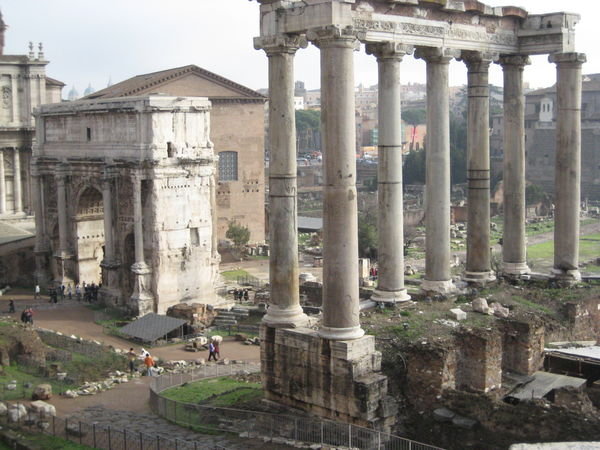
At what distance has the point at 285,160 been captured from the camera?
17312 millimetres

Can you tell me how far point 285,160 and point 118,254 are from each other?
23.6m

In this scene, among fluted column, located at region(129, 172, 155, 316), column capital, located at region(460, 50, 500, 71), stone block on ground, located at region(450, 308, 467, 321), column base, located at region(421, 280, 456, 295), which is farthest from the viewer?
fluted column, located at region(129, 172, 155, 316)

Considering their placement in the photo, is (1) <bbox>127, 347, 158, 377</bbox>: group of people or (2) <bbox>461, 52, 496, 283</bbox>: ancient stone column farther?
(1) <bbox>127, 347, 158, 377</bbox>: group of people

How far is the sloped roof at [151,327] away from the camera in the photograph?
3328cm

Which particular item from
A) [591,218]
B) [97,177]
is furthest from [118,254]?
[591,218]

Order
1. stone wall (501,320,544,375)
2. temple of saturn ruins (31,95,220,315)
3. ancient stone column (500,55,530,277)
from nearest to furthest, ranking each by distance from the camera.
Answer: stone wall (501,320,544,375) < ancient stone column (500,55,530,277) < temple of saturn ruins (31,95,220,315)

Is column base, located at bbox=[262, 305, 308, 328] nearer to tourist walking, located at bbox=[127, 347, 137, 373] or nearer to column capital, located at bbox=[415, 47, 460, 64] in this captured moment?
column capital, located at bbox=[415, 47, 460, 64]

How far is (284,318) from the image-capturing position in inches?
681

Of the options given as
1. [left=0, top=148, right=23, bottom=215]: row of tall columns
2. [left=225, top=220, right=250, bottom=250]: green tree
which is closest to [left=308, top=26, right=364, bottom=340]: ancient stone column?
[left=225, top=220, right=250, bottom=250]: green tree

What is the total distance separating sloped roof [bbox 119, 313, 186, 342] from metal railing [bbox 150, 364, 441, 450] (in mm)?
12412

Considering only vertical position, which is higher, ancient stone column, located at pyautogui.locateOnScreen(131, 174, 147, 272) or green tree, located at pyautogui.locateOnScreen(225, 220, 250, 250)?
ancient stone column, located at pyautogui.locateOnScreen(131, 174, 147, 272)

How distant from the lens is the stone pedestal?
15938mm

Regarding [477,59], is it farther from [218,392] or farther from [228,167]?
[228,167]

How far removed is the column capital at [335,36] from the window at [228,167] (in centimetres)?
4578
